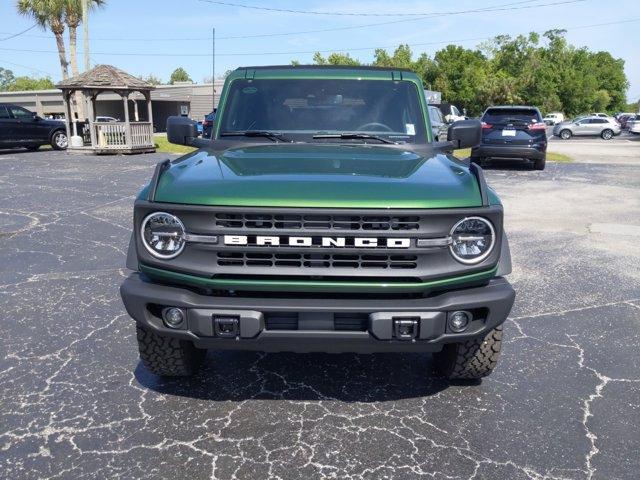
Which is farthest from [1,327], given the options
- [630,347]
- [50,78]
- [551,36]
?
[50,78]

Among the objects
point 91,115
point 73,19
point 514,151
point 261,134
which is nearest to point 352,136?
point 261,134

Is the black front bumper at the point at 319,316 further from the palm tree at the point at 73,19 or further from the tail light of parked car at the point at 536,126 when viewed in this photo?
the palm tree at the point at 73,19

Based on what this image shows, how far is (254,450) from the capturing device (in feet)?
9.27

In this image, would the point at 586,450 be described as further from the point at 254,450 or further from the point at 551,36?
the point at 551,36

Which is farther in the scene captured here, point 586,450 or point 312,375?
point 312,375

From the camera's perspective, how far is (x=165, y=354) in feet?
10.8

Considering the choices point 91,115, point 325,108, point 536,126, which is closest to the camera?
point 325,108

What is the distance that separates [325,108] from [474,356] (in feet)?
6.86

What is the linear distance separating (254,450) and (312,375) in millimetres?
883

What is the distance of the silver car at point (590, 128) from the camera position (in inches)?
1480

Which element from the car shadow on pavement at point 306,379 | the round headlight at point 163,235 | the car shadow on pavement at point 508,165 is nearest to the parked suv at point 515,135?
the car shadow on pavement at point 508,165

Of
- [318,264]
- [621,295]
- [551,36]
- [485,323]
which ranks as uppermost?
[551,36]

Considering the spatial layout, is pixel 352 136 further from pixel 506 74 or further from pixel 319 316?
pixel 506 74

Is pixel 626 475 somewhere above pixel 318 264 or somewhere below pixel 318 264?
below
